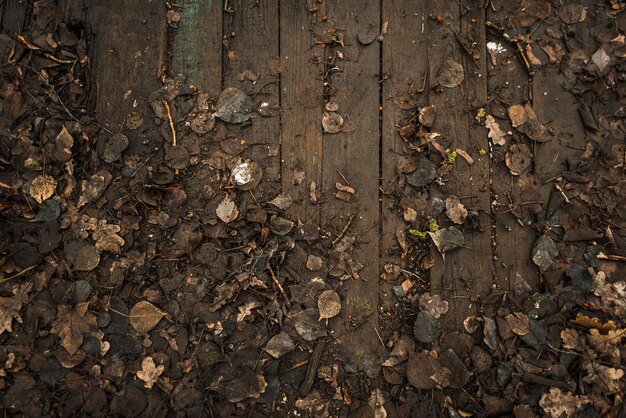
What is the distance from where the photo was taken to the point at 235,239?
7.00 ft

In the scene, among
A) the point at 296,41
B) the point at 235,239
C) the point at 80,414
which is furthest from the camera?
the point at 296,41

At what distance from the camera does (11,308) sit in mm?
2039

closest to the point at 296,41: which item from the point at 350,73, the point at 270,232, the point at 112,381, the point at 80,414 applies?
the point at 350,73

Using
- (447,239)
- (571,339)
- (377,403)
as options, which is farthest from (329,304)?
(571,339)

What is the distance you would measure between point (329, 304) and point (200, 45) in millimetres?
1337

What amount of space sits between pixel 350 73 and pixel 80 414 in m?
1.89

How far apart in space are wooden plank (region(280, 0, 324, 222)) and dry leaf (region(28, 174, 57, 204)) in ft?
3.33

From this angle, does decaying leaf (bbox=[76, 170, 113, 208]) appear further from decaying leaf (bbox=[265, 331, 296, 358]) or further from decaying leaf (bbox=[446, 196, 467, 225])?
decaying leaf (bbox=[446, 196, 467, 225])

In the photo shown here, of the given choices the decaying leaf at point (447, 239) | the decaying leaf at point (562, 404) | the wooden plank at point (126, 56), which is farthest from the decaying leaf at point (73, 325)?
the decaying leaf at point (562, 404)

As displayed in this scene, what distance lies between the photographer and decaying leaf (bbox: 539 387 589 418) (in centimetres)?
202

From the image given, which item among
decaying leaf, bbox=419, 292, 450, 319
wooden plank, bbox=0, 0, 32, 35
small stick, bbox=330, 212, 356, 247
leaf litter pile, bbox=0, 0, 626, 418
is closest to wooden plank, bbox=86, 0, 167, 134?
leaf litter pile, bbox=0, 0, 626, 418

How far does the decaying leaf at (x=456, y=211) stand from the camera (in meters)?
2.18

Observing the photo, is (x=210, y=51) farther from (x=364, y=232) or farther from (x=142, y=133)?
(x=364, y=232)

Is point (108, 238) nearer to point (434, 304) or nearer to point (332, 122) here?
point (332, 122)
